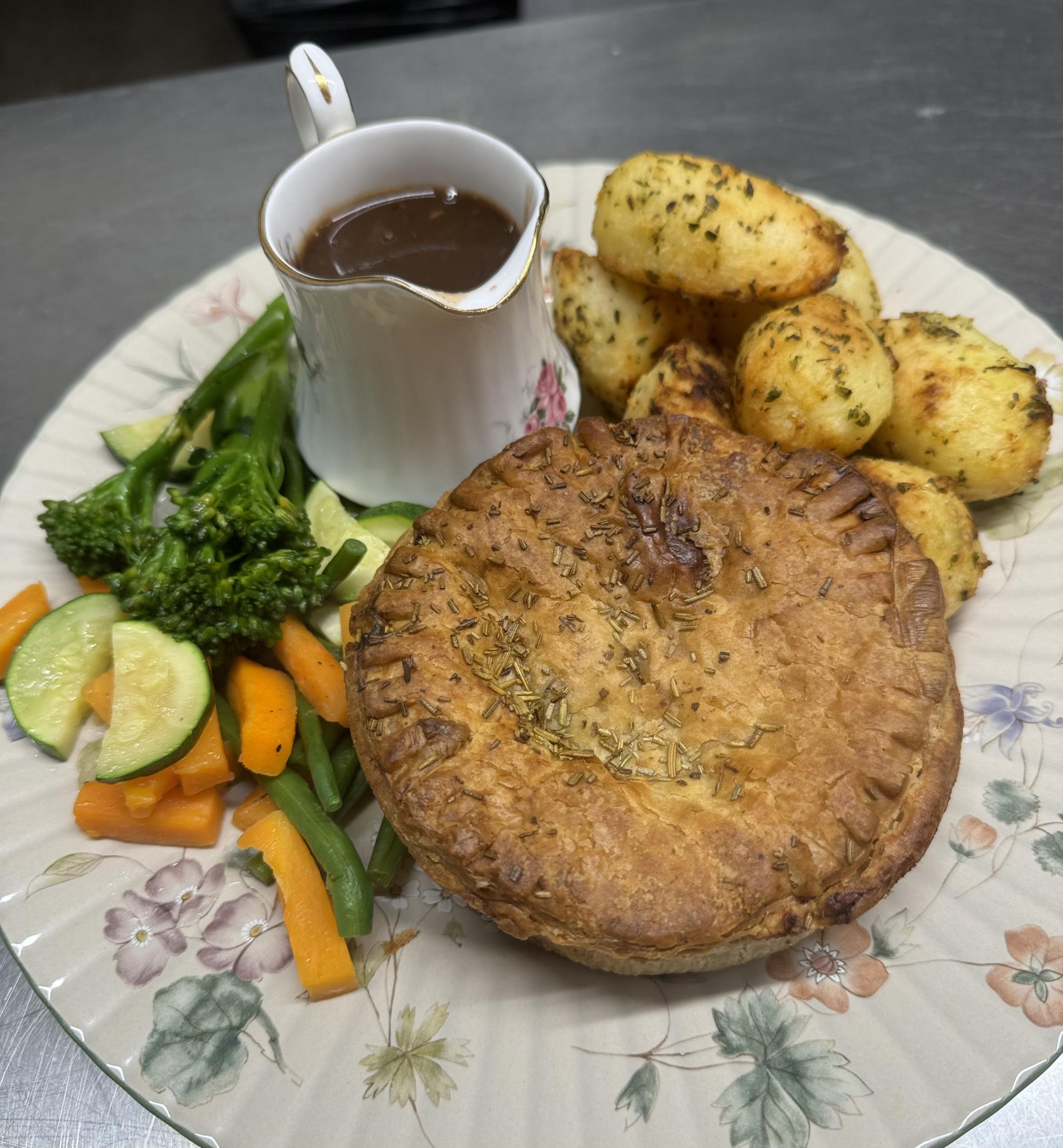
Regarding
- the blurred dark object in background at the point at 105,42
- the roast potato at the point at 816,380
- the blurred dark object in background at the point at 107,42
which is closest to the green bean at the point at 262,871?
the roast potato at the point at 816,380

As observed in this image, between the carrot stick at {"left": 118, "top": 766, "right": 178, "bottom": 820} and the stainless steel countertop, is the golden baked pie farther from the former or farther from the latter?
the stainless steel countertop

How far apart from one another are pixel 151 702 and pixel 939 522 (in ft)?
7.84

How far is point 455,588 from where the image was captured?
2.42 metres

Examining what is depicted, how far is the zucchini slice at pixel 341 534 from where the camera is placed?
301 centimetres

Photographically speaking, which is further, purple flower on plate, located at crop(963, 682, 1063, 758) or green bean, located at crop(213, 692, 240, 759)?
green bean, located at crop(213, 692, 240, 759)

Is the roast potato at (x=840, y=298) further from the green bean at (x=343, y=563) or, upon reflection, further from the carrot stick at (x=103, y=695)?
the carrot stick at (x=103, y=695)

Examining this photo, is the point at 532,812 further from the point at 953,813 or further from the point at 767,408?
the point at 767,408

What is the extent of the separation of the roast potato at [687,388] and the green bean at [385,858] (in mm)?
1471

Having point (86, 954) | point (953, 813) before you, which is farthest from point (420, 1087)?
point (953, 813)

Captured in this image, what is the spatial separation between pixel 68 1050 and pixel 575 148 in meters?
5.35

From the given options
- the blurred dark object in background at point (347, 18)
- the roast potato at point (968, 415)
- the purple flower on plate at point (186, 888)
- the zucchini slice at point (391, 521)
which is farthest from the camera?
the blurred dark object in background at point (347, 18)

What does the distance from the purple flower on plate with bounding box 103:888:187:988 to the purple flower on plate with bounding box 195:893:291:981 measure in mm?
81

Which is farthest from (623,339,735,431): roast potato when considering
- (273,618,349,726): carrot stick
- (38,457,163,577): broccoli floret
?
(38,457,163,577): broccoli floret

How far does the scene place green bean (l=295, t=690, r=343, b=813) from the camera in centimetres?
256
